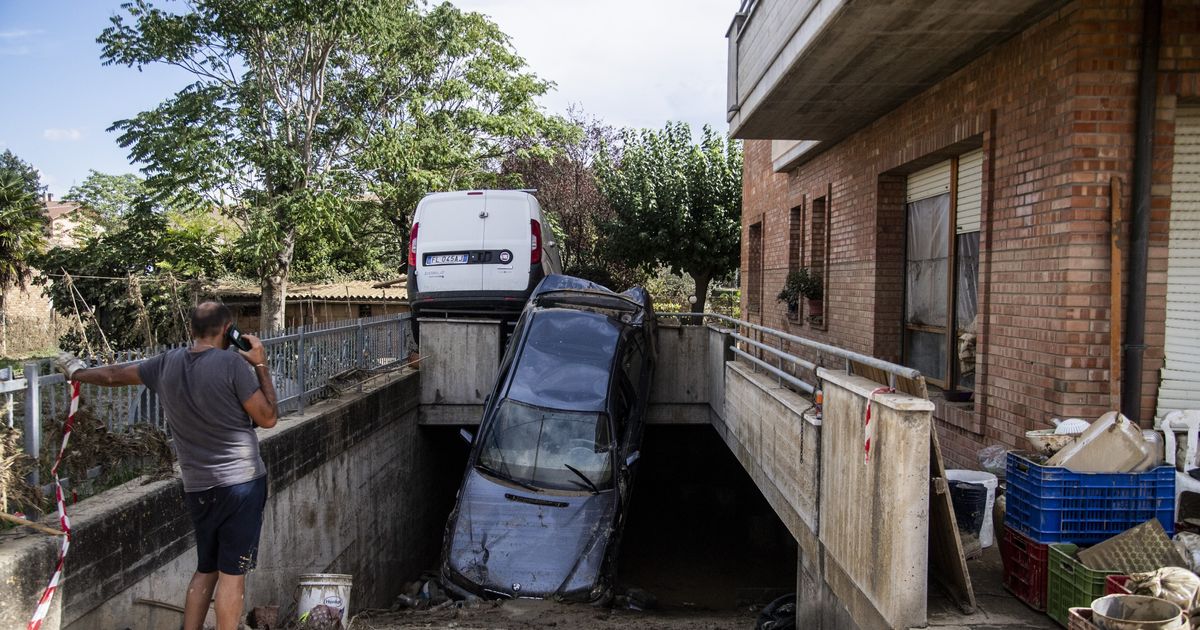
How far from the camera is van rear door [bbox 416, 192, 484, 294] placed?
Answer: 39.4 ft

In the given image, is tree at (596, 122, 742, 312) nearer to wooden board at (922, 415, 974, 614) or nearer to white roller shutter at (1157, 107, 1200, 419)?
white roller shutter at (1157, 107, 1200, 419)

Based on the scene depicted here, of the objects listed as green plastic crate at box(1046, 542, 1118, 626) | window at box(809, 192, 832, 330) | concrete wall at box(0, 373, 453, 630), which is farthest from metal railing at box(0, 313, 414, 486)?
window at box(809, 192, 832, 330)

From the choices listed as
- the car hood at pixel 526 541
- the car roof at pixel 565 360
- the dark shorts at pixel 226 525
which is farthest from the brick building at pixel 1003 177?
the dark shorts at pixel 226 525

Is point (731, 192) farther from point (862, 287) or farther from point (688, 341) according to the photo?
point (862, 287)

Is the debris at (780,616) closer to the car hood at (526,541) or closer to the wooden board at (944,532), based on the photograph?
the car hood at (526,541)

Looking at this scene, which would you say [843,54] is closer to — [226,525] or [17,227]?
[226,525]

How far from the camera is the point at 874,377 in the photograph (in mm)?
5816

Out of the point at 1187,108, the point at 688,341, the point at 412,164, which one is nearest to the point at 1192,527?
the point at 1187,108

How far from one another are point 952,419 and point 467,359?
23.9 feet

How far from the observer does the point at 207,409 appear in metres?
4.34

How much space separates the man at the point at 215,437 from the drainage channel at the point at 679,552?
211 cm

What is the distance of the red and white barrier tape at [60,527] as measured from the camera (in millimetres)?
3953

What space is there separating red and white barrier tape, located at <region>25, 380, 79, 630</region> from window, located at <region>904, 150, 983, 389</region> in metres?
6.51

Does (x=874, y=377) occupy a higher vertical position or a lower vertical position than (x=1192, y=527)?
higher
